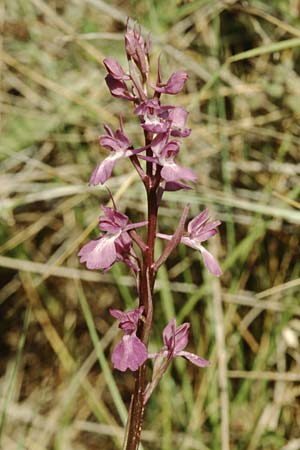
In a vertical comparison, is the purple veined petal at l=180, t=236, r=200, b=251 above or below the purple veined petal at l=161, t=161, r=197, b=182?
below

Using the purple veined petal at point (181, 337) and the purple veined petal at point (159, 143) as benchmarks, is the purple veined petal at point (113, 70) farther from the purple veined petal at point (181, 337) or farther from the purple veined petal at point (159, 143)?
the purple veined petal at point (181, 337)

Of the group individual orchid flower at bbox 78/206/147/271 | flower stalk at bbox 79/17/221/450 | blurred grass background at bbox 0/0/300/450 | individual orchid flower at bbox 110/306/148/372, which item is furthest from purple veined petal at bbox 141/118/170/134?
blurred grass background at bbox 0/0/300/450

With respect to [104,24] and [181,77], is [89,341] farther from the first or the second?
[181,77]

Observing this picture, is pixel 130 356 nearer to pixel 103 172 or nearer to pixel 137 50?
pixel 103 172

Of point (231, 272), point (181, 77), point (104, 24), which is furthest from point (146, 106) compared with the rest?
point (104, 24)

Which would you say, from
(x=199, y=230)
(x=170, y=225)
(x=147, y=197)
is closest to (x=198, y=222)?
(x=199, y=230)

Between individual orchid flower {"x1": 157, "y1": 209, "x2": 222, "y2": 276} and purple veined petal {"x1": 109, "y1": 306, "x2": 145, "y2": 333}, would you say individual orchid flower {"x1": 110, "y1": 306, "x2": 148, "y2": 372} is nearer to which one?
purple veined petal {"x1": 109, "y1": 306, "x2": 145, "y2": 333}
